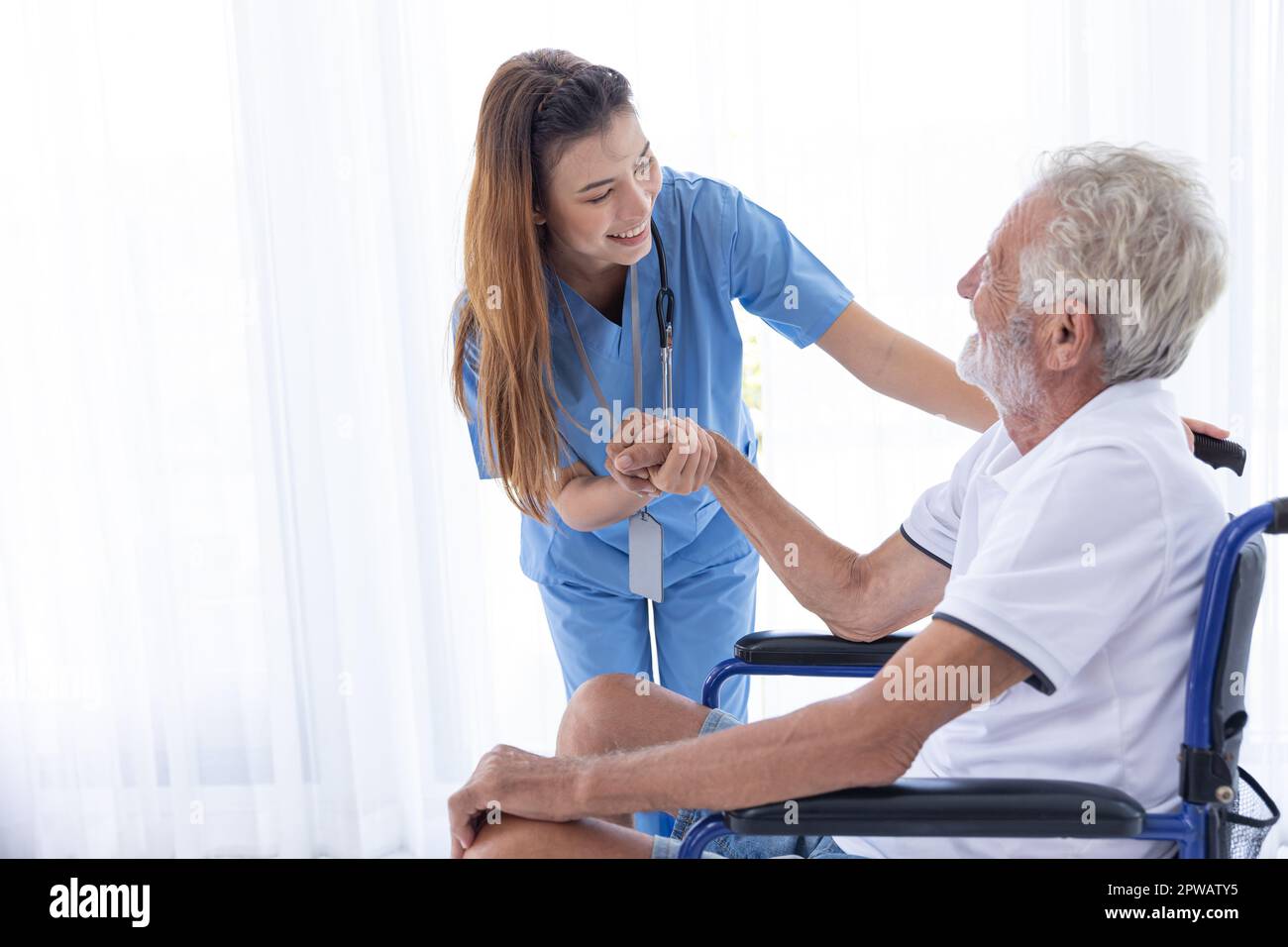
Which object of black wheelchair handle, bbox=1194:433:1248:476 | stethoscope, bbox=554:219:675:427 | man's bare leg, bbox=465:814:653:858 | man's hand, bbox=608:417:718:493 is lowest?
man's bare leg, bbox=465:814:653:858

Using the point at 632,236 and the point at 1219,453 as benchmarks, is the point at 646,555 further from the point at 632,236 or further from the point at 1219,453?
the point at 1219,453

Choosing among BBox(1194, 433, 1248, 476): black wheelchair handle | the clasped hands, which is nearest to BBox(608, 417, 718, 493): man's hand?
the clasped hands

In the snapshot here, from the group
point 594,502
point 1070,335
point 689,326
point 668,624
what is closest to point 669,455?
point 594,502

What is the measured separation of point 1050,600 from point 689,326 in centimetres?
75

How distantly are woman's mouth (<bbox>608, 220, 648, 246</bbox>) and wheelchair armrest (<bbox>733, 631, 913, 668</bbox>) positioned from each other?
55 cm

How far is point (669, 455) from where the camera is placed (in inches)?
54.3

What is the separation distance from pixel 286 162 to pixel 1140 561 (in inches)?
69.6

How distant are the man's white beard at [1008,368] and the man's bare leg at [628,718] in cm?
51

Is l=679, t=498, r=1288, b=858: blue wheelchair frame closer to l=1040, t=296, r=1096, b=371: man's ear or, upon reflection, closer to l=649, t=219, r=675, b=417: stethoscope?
l=1040, t=296, r=1096, b=371: man's ear

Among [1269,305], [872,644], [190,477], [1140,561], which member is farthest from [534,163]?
[1269,305]

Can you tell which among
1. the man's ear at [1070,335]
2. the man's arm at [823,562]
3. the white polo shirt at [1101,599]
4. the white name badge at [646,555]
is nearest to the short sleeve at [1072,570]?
the white polo shirt at [1101,599]

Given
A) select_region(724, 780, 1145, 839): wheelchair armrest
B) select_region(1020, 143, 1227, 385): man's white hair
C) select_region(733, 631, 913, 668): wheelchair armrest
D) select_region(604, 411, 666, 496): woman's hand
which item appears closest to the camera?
select_region(724, 780, 1145, 839): wheelchair armrest

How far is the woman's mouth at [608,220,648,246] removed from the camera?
1.45 meters

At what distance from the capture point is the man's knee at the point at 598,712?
1.32m
